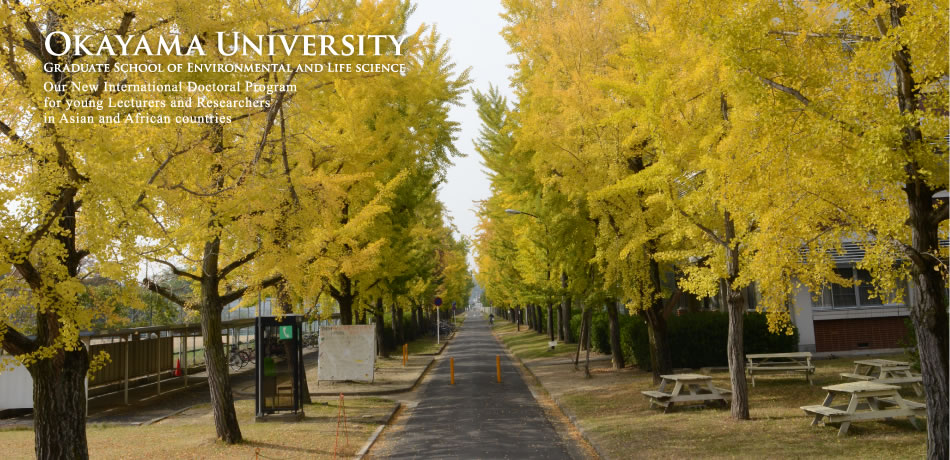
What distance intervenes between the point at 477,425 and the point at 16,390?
43.2ft


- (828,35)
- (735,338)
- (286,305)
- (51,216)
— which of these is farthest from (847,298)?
(51,216)

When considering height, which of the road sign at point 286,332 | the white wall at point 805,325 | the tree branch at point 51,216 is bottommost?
the white wall at point 805,325

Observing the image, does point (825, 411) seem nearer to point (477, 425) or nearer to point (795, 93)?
point (795, 93)

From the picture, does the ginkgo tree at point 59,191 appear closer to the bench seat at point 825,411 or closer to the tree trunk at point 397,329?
the bench seat at point 825,411

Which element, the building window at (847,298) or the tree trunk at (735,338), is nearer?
the tree trunk at (735,338)

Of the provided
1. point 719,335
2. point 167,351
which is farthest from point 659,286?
point 167,351

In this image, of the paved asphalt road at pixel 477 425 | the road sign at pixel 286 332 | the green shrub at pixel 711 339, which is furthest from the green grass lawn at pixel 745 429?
the road sign at pixel 286 332

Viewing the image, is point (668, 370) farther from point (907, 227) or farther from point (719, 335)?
point (907, 227)

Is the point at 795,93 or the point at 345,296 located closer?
the point at 795,93

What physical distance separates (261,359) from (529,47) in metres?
10.9

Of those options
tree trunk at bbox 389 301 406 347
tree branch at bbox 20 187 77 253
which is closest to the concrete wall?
tree branch at bbox 20 187 77 253

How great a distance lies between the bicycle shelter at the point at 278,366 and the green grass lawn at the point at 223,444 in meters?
0.50

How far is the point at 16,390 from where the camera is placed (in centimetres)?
1759

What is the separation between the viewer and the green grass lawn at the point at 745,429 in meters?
8.91
